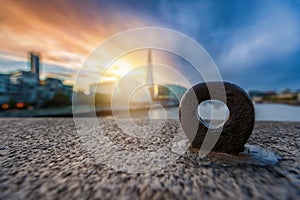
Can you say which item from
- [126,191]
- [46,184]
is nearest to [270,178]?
[126,191]

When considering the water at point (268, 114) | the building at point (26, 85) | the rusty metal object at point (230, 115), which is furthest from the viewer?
the building at point (26, 85)

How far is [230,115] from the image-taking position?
2.67 metres

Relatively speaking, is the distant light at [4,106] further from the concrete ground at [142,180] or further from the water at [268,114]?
the concrete ground at [142,180]

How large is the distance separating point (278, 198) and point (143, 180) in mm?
1552

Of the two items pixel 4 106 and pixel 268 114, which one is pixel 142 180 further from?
pixel 4 106

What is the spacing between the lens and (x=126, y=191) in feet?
5.57

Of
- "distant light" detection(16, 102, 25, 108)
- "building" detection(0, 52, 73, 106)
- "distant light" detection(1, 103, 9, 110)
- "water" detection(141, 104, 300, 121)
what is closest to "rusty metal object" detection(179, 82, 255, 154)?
"water" detection(141, 104, 300, 121)

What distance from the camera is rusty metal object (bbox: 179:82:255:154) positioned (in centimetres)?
258

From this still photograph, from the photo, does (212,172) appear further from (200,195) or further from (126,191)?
(126,191)

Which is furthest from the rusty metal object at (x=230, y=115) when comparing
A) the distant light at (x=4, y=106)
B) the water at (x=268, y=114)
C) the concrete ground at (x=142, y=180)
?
the distant light at (x=4, y=106)

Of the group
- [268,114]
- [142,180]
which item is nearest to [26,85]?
[142,180]

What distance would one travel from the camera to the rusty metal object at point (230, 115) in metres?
2.58

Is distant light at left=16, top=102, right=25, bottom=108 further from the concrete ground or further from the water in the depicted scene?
the concrete ground

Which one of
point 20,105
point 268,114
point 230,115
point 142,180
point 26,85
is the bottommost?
point 268,114
